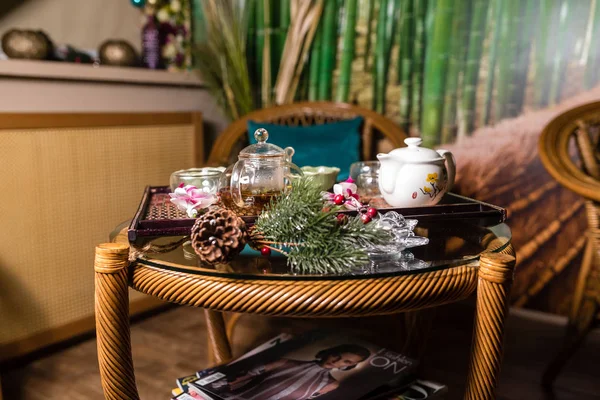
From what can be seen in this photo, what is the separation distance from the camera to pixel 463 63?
6.45 ft

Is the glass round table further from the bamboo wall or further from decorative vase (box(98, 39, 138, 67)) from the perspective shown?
decorative vase (box(98, 39, 138, 67))

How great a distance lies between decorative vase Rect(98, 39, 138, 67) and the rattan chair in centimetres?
150

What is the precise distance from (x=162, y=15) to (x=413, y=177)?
1.57 m

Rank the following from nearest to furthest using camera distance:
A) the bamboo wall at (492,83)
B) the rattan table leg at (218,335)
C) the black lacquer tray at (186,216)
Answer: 1. the black lacquer tray at (186,216)
2. the rattan table leg at (218,335)
3. the bamboo wall at (492,83)

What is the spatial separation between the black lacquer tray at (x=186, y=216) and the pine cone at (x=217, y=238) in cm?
10

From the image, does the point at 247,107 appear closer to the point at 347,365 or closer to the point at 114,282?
the point at 347,365

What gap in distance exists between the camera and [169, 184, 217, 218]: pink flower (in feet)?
3.35

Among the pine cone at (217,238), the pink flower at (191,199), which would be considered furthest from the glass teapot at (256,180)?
the pine cone at (217,238)

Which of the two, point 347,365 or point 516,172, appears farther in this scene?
point 516,172

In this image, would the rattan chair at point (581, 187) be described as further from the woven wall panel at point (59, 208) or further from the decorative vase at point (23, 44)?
the decorative vase at point (23, 44)

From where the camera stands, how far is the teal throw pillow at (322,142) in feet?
5.98

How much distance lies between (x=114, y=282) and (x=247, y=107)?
1.48 metres

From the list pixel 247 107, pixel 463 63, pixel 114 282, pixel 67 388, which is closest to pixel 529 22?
pixel 463 63

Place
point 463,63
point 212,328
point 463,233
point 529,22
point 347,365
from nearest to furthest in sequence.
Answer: point 463,233, point 347,365, point 212,328, point 529,22, point 463,63
